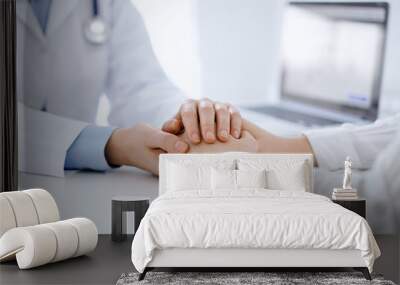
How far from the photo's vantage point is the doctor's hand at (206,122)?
6.93 metres

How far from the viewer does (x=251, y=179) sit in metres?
6.24

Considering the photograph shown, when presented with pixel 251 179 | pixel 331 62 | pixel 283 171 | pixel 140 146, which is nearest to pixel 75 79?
pixel 140 146

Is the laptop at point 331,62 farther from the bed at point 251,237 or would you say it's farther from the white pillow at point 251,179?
the bed at point 251,237

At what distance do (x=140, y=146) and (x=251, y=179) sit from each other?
1.33m

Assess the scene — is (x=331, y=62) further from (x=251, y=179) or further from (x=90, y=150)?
(x=90, y=150)

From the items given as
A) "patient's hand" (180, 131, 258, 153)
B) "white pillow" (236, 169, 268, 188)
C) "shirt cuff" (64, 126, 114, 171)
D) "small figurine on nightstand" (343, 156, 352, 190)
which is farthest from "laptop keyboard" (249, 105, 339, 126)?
"shirt cuff" (64, 126, 114, 171)

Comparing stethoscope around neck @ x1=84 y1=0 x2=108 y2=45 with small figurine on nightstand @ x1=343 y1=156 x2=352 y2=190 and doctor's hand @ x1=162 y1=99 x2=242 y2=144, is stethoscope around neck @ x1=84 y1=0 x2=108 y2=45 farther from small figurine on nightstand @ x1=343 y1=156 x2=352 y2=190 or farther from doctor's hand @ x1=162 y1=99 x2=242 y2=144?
small figurine on nightstand @ x1=343 y1=156 x2=352 y2=190

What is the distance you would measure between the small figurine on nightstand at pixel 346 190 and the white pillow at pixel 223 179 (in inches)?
→ 39.8

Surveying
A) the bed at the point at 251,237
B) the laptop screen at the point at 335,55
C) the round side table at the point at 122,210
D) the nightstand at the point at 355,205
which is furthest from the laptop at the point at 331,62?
the bed at the point at 251,237

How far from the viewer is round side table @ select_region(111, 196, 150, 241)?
6.62 m

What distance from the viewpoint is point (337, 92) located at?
23.2 ft

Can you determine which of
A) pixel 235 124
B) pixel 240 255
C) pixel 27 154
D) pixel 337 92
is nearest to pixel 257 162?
pixel 235 124

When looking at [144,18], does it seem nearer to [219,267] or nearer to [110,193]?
[110,193]

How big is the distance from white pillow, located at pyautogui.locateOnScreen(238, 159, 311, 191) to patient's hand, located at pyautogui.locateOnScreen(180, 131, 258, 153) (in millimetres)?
341
